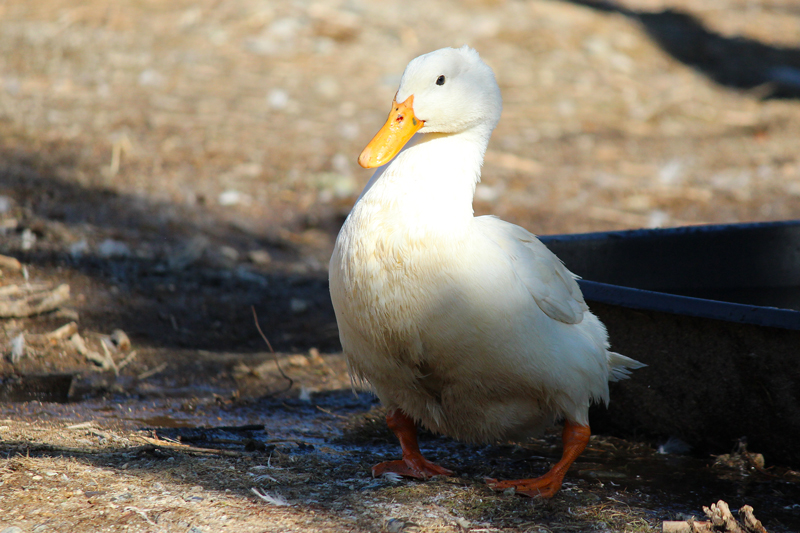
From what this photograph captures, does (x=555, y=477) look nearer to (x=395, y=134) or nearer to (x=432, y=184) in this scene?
(x=432, y=184)

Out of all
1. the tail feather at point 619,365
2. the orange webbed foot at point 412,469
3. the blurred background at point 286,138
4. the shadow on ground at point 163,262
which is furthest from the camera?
the blurred background at point 286,138

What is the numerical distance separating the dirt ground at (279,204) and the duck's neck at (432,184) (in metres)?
0.91

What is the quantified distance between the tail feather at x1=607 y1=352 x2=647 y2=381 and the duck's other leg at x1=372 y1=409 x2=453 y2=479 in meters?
0.73

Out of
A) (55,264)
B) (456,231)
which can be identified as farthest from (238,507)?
(55,264)

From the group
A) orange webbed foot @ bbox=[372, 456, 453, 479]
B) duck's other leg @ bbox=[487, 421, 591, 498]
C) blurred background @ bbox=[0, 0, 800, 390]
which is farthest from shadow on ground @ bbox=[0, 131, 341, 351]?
duck's other leg @ bbox=[487, 421, 591, 498]

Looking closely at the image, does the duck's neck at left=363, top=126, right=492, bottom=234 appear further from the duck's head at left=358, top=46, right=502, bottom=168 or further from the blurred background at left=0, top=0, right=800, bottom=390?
the blurred background at left=0, top=0, right=800, bottom=390

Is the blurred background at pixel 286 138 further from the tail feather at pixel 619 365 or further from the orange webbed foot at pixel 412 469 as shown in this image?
the tail feather at pixel 619 365

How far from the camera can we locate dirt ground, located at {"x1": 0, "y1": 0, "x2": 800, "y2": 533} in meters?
2.55

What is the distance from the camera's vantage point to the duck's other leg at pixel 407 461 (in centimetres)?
274

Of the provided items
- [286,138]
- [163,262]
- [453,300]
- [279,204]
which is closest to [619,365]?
[453,300]

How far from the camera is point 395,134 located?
269 cm

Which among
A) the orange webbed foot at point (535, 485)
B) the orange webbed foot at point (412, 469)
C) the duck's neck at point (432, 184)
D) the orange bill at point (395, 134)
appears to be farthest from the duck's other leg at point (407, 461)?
the orange bill at point (395, 134)

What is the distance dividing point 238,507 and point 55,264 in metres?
2.76

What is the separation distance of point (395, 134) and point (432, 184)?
0.26 meters
